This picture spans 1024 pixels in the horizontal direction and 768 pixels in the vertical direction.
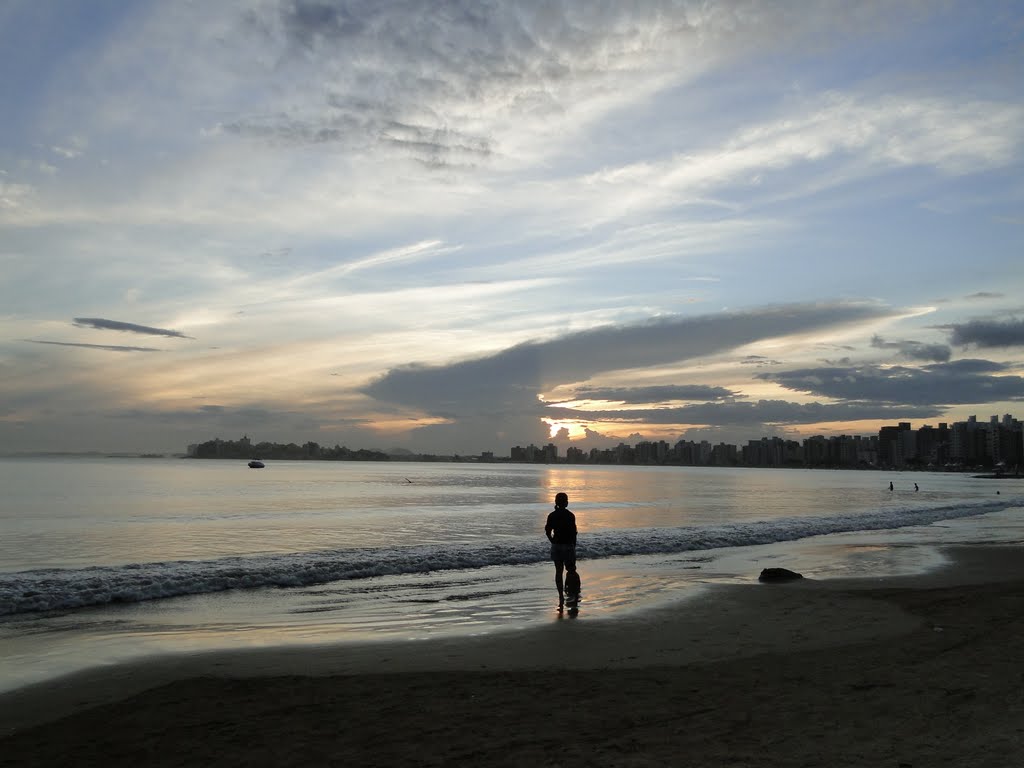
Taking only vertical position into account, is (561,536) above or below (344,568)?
above

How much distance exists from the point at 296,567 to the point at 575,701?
15924mm

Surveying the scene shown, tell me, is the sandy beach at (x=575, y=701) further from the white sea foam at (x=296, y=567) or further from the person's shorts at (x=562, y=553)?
the white sea foam at (x=296, y=567)

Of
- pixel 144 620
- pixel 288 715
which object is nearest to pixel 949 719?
pixel 288 715

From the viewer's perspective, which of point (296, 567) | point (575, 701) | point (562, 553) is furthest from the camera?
point (296, 567)

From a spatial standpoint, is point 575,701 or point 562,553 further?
point 562,553

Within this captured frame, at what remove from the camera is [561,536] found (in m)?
15.7

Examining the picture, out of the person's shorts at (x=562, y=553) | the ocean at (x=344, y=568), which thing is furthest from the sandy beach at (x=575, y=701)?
the person's shorts at (x=562, y=553)

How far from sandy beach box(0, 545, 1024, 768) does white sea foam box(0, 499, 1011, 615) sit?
811 cm

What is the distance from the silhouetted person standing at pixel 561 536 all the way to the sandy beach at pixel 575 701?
2980mm

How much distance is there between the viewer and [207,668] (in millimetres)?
10188

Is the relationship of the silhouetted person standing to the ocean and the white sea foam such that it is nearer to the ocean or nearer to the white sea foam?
the ocean

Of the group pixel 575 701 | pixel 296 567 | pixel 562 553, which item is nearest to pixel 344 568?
pixel 296 567

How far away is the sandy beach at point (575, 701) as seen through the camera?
6.40 metres

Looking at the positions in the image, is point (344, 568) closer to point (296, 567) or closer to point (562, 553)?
point (296, 567)
